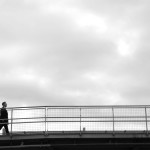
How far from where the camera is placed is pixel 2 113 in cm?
2409

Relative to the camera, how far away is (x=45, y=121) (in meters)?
23.4

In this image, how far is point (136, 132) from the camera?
23.3 meters
